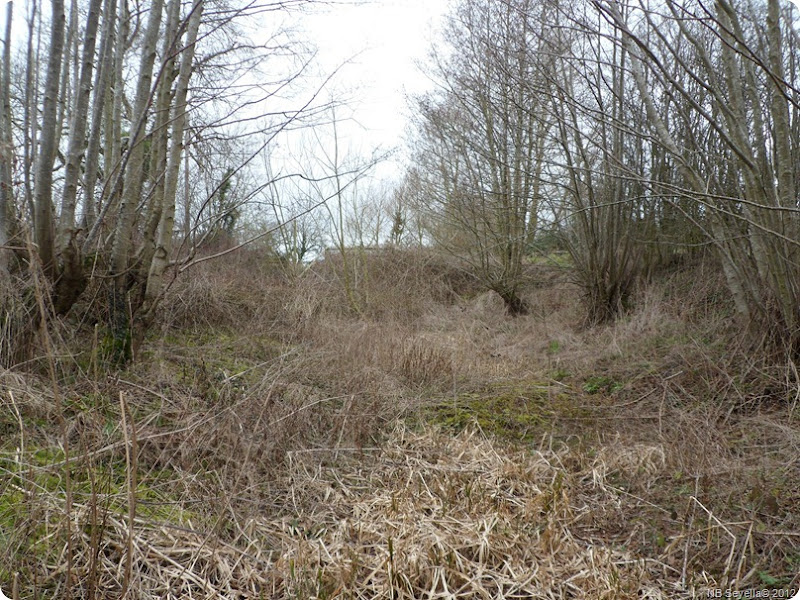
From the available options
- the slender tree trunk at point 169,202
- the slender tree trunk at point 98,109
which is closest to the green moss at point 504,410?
the slender tree trunk at point 169,202

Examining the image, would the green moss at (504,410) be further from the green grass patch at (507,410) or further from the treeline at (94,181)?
the treeline at (94,181)

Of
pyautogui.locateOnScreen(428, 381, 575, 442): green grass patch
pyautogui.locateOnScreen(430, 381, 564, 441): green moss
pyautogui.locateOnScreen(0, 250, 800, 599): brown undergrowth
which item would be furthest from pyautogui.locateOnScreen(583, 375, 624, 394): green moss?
pyautogui.locateOnScreen(430, 381, 564, 441): green moss

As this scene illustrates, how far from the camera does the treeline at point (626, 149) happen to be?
3674 millimetres

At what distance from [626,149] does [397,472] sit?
6.06 meters

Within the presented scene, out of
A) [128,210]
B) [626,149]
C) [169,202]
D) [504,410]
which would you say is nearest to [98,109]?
[128,210]

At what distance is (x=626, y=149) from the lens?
7.06 meters

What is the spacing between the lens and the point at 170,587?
1898 mm

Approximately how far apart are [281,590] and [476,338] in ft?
18.5

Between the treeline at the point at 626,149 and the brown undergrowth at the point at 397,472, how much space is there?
118cm

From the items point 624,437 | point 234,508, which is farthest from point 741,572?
point 234,508

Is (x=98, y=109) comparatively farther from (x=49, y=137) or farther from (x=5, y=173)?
(x=5, y=173)

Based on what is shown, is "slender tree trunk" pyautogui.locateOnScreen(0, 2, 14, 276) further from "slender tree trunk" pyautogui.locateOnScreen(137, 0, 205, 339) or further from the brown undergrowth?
"slender tree trunk" pyautogui.locateOnScreen(137, 0, 205, 339)

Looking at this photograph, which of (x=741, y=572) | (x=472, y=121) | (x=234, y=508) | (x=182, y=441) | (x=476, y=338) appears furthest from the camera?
(x=472, y=121)

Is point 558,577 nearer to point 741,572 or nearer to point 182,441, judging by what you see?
point 741,572
